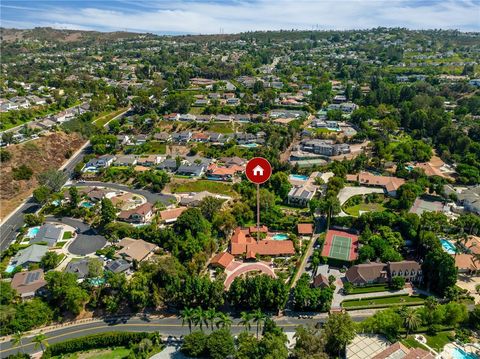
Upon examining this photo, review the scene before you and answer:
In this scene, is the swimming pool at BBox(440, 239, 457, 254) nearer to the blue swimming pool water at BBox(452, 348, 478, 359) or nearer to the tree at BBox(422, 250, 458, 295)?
the tree at BBox(422, 250, 458, 295)

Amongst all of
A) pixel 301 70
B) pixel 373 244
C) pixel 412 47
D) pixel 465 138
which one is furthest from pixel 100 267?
pixel 412 47

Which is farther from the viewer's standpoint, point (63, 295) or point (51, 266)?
point (51, 266)

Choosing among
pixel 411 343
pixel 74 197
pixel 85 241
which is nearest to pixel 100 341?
pixel 85 241

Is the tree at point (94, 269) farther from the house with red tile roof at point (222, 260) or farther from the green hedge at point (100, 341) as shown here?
the house with red tile roof at point (222, 260)

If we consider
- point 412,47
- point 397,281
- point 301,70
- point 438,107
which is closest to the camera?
point 397,281

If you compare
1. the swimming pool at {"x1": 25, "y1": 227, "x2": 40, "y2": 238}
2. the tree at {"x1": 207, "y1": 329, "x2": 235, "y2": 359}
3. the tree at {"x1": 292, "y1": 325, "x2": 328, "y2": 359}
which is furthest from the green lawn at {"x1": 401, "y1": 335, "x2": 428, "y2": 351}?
the swimming pool at {"x1": 25, "y1": 227, "x2": 40, "y2": 238}

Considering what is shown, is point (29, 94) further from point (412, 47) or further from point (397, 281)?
point (412, 47)

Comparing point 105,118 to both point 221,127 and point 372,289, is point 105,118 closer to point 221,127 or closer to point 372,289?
point 221,127
